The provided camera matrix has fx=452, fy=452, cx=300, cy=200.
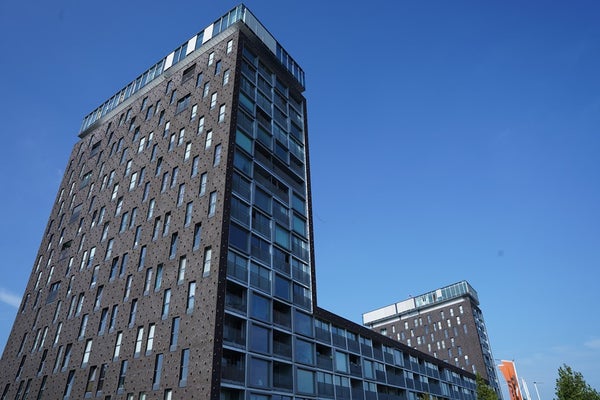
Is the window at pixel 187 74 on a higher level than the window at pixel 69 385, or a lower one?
higher

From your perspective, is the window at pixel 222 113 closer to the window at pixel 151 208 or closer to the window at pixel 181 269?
the window at pixel 151 208

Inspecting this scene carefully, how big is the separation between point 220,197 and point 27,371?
28.3m

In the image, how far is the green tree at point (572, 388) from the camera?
1545 inches

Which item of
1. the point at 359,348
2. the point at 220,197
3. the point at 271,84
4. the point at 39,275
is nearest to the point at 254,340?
the point at 220,197

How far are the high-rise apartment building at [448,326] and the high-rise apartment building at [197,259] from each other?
107 ft

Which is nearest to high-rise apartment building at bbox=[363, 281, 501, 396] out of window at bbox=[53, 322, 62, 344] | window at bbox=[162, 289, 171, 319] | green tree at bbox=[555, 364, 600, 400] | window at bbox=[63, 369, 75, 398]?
green tree at bbox=[555, 364, 600, 400]

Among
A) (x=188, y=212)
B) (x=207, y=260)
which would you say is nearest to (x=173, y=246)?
(x=188, y=212)

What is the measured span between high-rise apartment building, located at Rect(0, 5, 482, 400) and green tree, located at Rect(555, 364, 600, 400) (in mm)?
18619

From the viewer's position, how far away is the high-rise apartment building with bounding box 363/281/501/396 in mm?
89312

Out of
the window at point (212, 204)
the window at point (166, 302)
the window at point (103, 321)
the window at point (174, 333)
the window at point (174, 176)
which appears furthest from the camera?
the window at point (174, 176)

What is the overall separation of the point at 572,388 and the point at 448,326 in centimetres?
5589

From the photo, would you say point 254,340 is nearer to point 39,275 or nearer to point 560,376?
point 560,376

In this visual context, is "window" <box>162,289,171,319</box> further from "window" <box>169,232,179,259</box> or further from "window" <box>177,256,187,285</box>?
"window" <box>169,232,179,259</box>

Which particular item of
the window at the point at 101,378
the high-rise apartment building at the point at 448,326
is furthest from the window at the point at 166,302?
the high-rise apartment building at the point at 448,326
